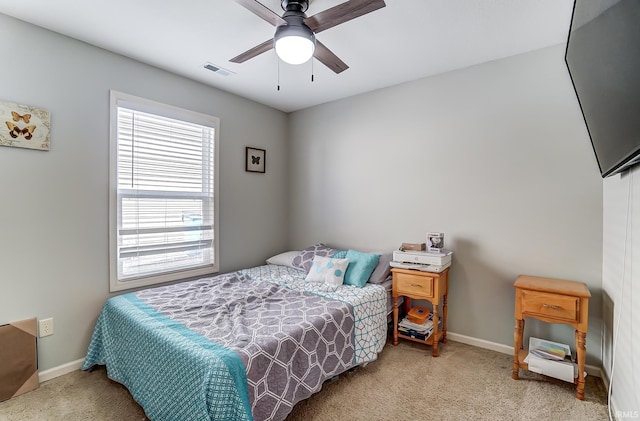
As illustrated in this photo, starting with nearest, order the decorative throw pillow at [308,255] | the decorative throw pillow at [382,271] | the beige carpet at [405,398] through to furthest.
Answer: the beige carpet at [405,398]
the decorative throw pillow at [382,271]
the decorative throw pillow at [308,255]

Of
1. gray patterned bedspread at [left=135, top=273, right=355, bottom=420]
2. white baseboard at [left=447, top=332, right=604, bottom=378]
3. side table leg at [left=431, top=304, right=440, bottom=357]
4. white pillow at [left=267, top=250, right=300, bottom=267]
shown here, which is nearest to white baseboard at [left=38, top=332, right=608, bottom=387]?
white baseboard at [left=447, top=332, right=604, bottom=378]

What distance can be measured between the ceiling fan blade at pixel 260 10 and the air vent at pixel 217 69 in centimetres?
125

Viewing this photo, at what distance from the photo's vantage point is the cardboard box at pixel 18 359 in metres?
1.95

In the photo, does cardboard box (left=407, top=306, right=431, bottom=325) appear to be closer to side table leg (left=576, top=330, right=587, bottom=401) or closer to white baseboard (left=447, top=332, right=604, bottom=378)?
white baseboard (left=447, top=332, right=604, bottom=378)

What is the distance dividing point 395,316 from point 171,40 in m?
2.95

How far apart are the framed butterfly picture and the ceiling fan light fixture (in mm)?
1912

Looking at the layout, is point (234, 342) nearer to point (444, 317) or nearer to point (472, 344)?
point (444, 317)

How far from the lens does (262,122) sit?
12.4ft

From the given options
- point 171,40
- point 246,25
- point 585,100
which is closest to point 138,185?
point 171,40

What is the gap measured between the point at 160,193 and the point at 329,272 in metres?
1.75

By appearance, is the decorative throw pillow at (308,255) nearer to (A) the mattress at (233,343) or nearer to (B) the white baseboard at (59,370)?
(A) the mattress at (233,343)

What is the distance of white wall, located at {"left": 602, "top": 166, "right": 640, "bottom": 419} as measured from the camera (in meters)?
1.48

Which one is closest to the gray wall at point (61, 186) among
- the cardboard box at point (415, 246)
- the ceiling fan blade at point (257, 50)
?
the ceiling fan blade at point (257, 50)

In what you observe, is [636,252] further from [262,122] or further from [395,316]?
[262,122]
